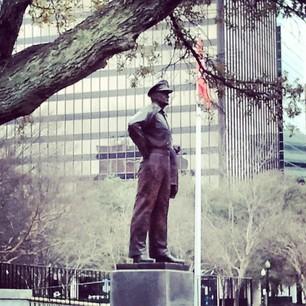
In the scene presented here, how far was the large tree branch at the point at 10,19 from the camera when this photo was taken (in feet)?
27.8

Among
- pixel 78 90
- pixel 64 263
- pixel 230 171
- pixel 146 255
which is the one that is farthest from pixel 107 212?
pixel 146 255

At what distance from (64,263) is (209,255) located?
29.0 feet

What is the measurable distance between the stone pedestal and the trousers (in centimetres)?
35

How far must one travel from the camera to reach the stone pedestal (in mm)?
10484

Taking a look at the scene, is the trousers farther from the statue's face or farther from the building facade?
the building facade

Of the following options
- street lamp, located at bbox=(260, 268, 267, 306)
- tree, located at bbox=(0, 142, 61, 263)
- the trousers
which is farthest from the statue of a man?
street lamp, located at bbox=(260, 268, 267, 306)

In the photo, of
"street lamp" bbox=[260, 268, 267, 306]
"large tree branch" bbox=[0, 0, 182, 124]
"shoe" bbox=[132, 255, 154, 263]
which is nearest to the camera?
"large tree branch" bbox=[0, 0, 182, 124]

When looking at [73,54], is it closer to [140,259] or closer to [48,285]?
[140,259]

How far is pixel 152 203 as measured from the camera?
11.0 metres

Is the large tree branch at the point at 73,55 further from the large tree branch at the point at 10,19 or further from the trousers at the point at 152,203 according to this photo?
the trousers at the point at 152,203

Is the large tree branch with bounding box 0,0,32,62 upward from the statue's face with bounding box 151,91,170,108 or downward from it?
upward

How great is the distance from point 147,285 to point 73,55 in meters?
3.70

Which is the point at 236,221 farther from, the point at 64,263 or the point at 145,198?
the point at 145,198

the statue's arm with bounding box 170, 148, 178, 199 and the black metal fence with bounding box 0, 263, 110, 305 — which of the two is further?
the black metal fence with bounding box 0, 263, 110, 305
